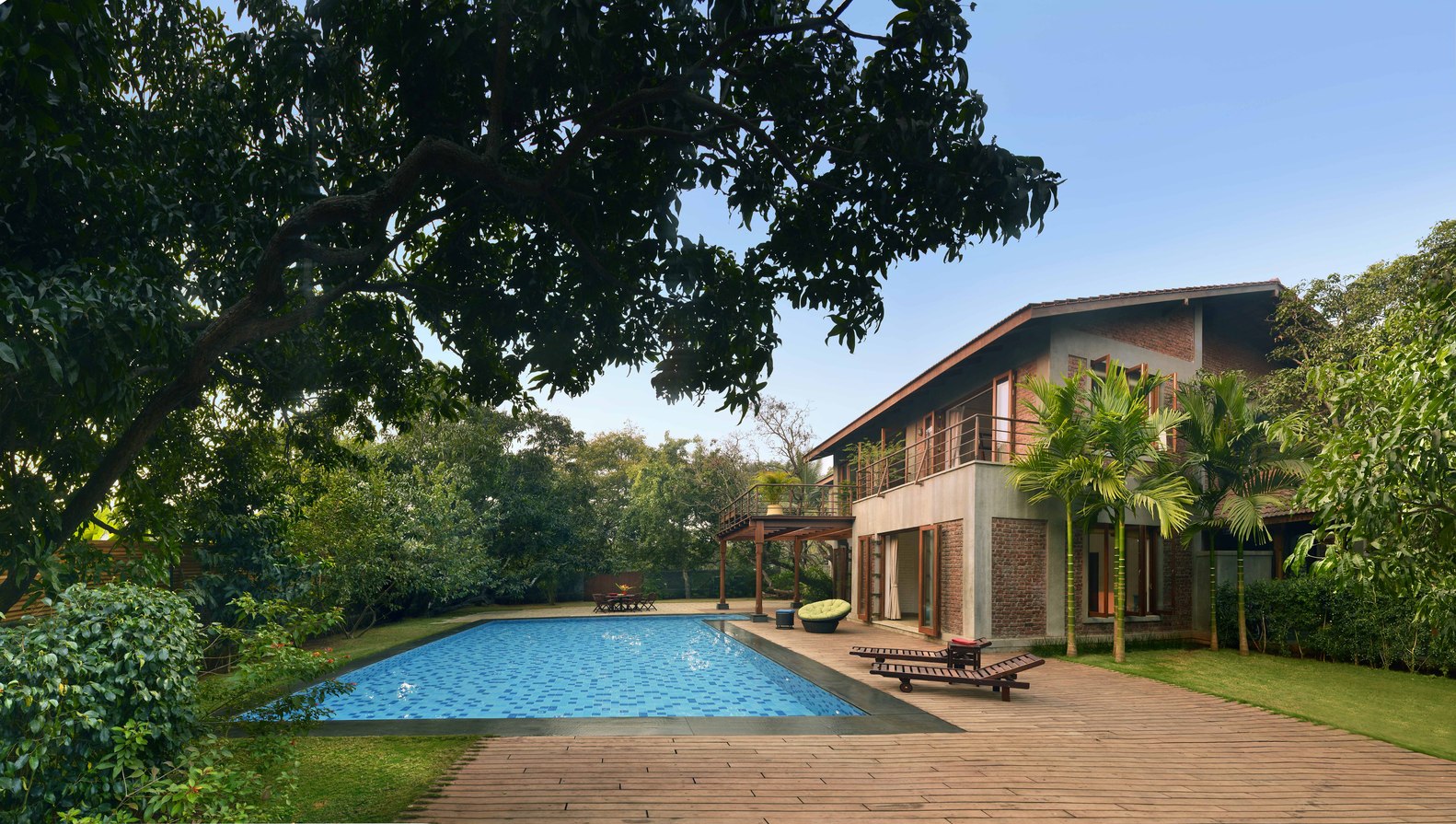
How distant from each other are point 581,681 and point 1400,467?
11.3 metres

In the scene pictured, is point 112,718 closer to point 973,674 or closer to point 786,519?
point 973,674

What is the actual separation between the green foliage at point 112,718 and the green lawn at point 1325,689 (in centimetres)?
1025

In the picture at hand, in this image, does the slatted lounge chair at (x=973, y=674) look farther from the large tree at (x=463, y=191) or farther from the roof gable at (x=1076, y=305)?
the roof gable at (x=1076, y=305)

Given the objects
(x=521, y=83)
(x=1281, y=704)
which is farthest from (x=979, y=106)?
(x=1281, y=704)

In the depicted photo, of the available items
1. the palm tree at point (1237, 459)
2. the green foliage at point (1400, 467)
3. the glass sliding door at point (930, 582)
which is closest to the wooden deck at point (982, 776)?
the green foliage at point (1400, 467)

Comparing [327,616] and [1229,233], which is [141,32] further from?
[1229,233]

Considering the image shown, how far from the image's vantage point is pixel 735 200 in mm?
6551

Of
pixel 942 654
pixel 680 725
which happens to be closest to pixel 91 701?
pixel 680 725

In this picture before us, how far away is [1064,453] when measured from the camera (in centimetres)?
1417

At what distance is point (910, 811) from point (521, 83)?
20.1 feet

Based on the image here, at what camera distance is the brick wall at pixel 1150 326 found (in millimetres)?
17062

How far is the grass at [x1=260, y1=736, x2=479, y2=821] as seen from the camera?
5.74m

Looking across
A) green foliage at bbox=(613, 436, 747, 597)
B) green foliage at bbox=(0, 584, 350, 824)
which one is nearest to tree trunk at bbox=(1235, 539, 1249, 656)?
green foliage at bbox=(0, 584, 350, 824)

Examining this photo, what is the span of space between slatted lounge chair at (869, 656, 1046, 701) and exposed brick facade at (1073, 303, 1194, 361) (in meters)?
8.43
